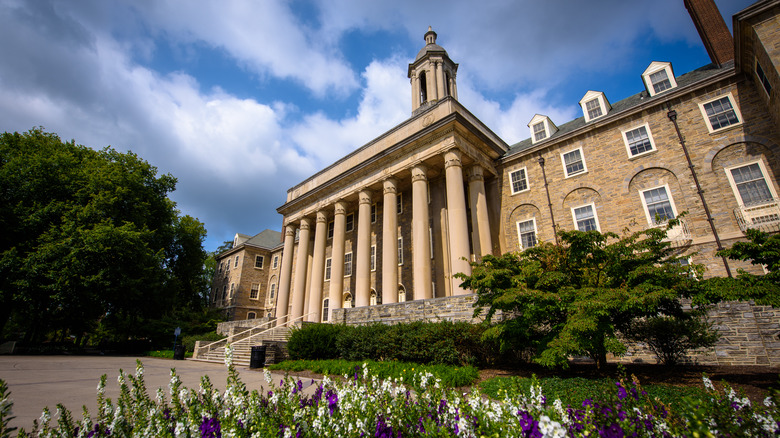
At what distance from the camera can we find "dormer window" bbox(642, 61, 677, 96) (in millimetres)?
19578

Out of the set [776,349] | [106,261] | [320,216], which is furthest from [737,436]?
[106,261]

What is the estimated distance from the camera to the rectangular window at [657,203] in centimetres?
1739

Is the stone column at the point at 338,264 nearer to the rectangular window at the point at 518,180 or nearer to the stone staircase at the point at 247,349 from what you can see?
the stone staircase at the point at 247,349

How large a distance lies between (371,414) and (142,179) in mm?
35471

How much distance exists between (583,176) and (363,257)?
15.1 m

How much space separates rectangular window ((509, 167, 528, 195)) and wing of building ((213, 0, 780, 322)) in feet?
0.31

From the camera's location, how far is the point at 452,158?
2069cm

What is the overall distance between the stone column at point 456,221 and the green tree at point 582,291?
7089 millimetres

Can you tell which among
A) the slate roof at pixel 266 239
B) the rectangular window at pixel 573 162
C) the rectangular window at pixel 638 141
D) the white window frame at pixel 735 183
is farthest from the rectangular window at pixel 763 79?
the slate roof at pixel 266 239

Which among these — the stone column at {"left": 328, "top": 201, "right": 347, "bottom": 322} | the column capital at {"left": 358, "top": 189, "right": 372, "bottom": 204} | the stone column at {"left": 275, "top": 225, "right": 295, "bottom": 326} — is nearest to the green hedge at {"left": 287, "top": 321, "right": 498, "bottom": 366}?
the stone column at {"left": 328, "top": 201, "right": 347, "bottom": 322}

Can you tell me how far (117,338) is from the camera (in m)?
32.9

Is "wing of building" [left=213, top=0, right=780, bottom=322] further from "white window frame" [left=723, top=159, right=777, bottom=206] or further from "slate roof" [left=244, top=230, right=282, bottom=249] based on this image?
"slate roof" [left=244, top=230, right=282, bottom=249]

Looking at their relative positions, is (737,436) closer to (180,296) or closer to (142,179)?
(142,179)

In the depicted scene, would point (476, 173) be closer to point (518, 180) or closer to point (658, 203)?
point (518, 180)
